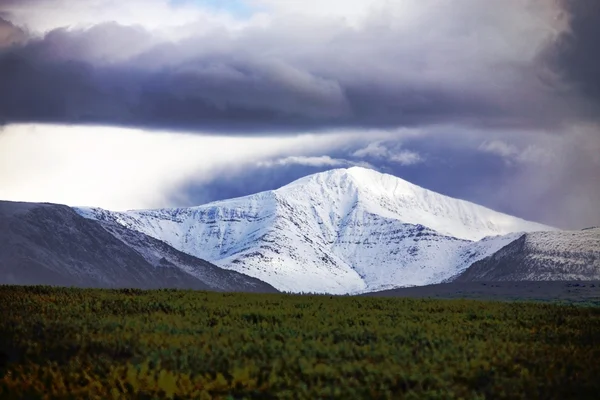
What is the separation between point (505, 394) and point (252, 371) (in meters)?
8.71

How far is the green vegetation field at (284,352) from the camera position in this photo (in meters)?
34.6

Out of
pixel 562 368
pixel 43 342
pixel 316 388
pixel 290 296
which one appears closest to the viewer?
pixel 316 388

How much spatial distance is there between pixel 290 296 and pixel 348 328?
707 inches

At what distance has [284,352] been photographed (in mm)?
38656

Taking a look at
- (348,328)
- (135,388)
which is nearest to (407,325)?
(348,328)

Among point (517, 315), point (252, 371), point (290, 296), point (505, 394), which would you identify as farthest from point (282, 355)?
point (290, 296)

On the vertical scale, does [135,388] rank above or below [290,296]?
below

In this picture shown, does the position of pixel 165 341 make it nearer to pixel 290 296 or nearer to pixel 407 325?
pixel 407 325

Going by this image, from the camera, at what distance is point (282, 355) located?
38.3m

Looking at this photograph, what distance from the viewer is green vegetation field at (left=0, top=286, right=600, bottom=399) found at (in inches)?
1362

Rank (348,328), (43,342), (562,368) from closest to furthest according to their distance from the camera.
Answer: (562,368) → (43,342) → (348,328)

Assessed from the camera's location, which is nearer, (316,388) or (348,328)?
(316,388)

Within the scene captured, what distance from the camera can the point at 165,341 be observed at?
41.0 m

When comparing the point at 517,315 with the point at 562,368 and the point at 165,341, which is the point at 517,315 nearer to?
the point at 562,368
